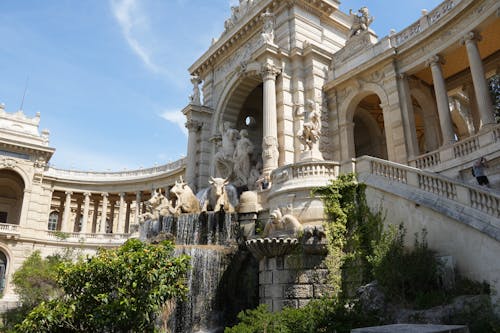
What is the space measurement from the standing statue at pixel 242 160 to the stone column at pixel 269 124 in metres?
2.08

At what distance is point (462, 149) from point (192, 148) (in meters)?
19.6

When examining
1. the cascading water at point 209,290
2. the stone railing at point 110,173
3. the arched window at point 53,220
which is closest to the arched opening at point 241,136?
the cascading water at point 209,290

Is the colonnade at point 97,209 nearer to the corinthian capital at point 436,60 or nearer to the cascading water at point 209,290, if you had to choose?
the cascading water at point 209,290

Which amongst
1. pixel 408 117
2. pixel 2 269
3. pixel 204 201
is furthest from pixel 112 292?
pixel 2 269

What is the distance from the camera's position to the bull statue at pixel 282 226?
1355 centimetres

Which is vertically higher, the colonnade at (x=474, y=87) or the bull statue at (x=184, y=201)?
the colonnade at (x=474, y=87)

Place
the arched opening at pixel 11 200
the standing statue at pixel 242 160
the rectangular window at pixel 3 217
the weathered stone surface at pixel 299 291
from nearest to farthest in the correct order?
the weathered stone surface at pixel 299 291, the standing statue at pixel 242 160, the arched opening at pixel 11 200, the rectangular window at pixel 3 217

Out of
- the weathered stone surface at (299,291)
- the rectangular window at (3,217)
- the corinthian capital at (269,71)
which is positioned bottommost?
the weathered stone surface at (299,291)

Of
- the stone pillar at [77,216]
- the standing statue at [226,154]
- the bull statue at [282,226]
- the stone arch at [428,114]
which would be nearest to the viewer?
the bull statue at [282,226]

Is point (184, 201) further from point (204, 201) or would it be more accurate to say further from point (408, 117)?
point (408, 117)

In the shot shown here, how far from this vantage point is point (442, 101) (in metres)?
20.0

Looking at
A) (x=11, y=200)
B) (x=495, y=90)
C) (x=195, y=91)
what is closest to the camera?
(x=495, y=90)

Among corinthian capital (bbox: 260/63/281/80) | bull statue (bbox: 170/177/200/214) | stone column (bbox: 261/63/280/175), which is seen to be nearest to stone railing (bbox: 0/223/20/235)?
bull statue (bbox: 170/177/200/214)

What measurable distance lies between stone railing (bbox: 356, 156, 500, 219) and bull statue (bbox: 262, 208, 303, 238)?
303 centimetres
